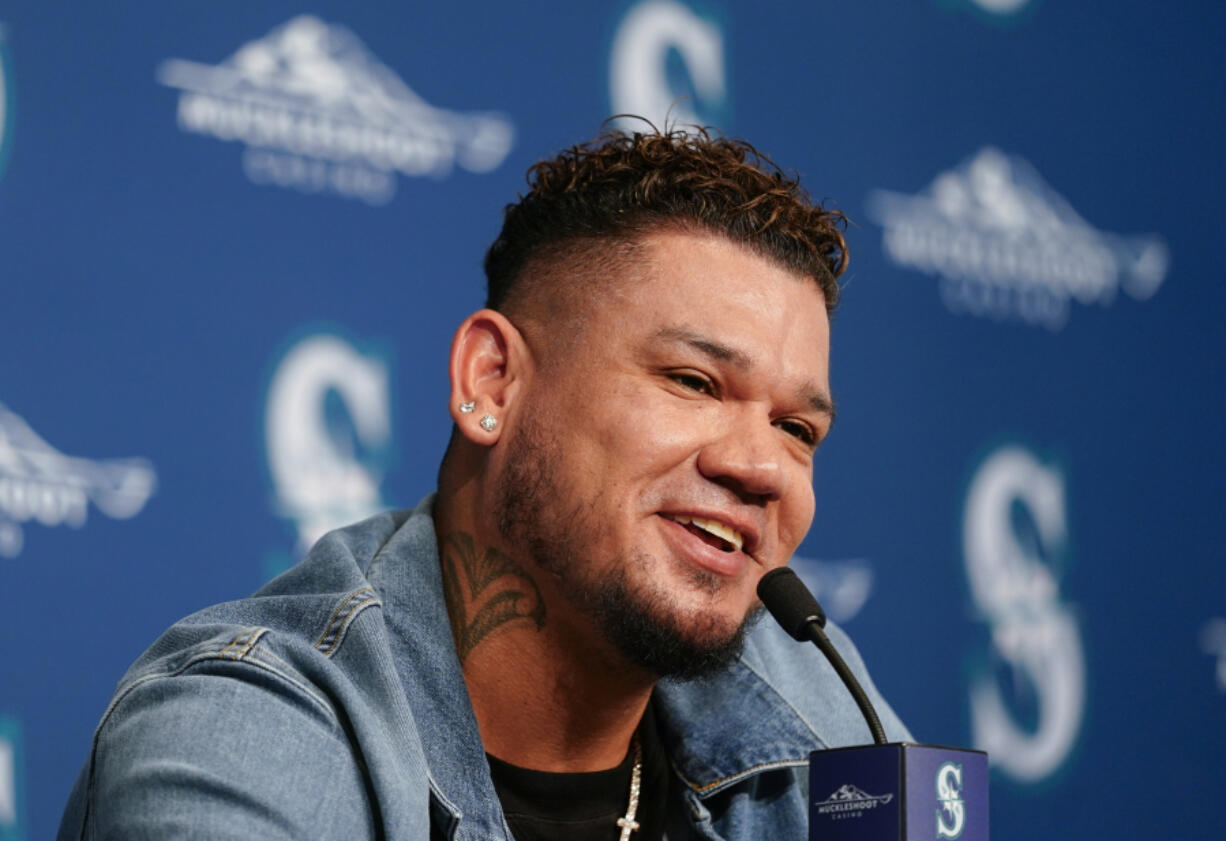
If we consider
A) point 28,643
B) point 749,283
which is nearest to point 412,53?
point 749,283

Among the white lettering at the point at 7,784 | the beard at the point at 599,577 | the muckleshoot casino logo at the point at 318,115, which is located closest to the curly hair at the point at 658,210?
the beard at the point at 599,577

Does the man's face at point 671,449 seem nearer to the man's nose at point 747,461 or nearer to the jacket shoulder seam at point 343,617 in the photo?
the man's nose at point 747,461

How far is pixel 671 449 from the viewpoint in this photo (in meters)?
1.37

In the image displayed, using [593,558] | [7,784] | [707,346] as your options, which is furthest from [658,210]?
[7,784]

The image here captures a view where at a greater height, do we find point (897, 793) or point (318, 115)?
point (318, 115)

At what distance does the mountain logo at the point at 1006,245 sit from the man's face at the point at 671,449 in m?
1.08

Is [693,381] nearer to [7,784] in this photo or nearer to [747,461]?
[747,461]

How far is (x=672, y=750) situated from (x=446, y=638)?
1.17 feet

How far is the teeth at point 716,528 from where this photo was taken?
1.38m

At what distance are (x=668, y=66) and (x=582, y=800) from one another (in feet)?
4.25

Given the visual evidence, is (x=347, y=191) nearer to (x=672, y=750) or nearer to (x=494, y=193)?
(x=494, y=193)

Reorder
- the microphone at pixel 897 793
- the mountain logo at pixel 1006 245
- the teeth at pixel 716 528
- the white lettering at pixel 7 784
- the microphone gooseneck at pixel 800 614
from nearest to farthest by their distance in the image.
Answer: the microphone at pixel 897 793
the microphone gooseneck at pixel 800 614
the teeth at pixel 716 528
the white lettering at pixel 7 784
the mountain logo at pixel 1006 245

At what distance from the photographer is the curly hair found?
59.8 inches

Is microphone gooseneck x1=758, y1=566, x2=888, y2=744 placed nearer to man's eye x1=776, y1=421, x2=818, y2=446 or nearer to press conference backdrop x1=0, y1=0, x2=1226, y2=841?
man's eye x1=776, y1=421, x2=818, y2=446
